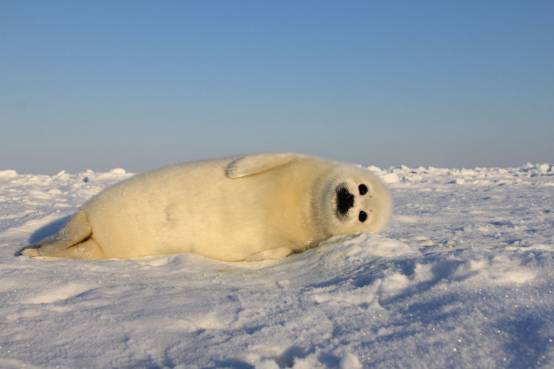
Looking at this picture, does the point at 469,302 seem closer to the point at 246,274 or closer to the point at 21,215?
the point at 246,274

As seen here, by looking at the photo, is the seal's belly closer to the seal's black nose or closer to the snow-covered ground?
the snow-covered ground

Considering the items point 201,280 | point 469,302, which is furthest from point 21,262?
point 469,302

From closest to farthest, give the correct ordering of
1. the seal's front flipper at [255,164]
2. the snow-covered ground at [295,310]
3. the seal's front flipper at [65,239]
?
the snow-covered ground at [295,310], the seal's front flipper at [65,239], the seal's front flipper at [255,164]

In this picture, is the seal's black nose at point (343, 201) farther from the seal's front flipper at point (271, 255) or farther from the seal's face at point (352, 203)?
the seal's front flipper at point (271, 255)

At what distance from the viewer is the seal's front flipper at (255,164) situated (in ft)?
10.8

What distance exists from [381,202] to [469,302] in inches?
58.9

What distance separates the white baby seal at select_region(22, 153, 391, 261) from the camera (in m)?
3.20

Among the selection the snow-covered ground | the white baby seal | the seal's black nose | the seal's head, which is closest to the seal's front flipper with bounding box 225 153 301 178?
the white baby seal

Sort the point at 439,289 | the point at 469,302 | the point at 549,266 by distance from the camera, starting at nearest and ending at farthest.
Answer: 1. the point at 469,302
2. the point at 439,289
3. the point at 549,266

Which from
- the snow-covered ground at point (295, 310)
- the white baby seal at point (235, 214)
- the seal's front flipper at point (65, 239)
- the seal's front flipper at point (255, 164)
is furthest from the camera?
the seal's front flipper at point (255, 164)

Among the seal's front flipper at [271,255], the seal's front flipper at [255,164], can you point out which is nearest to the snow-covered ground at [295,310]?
the seal's front flipper at [271,255]

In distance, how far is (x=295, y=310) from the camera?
6.24 ft

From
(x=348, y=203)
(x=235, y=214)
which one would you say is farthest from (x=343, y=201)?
(x=235, y=214)

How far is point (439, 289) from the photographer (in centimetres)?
201
